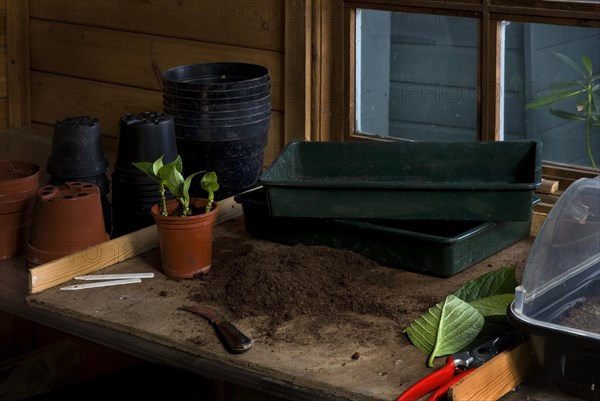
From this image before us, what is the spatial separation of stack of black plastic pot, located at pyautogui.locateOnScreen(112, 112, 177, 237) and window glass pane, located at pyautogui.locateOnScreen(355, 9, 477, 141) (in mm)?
653

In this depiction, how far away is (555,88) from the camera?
88.3 inches

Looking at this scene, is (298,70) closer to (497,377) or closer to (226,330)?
(226,330)

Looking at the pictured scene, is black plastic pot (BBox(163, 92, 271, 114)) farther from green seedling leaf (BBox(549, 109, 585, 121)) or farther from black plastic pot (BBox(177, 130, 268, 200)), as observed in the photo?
green seedling leaf (BBox(549, 109, 585, 121))

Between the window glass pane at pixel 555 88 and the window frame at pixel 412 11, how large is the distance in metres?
0.03

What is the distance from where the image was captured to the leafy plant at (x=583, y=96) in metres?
2.19

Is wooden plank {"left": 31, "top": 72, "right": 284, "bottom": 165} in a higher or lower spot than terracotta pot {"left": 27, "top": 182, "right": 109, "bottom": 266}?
higher

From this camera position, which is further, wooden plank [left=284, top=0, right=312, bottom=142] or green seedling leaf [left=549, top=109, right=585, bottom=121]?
wooden plank [left=284, top=0, right=312, bottom=142]

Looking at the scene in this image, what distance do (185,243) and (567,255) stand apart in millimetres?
697

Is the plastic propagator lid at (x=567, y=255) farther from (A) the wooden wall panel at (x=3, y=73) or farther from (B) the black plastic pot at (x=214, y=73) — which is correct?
(A) the wooden wall panel at (x=3, y=73)

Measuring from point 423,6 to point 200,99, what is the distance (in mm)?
626

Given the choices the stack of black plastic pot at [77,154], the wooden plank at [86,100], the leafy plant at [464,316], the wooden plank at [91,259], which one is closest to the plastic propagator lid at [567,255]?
the leafy plant at [464,316]

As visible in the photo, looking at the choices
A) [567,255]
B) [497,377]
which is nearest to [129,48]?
[567,255]

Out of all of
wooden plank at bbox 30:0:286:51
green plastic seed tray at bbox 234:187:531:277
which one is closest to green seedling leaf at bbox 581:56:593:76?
green plastic seed tray at bbox 234:187:531:277

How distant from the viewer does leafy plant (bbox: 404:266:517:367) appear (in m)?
1.52
